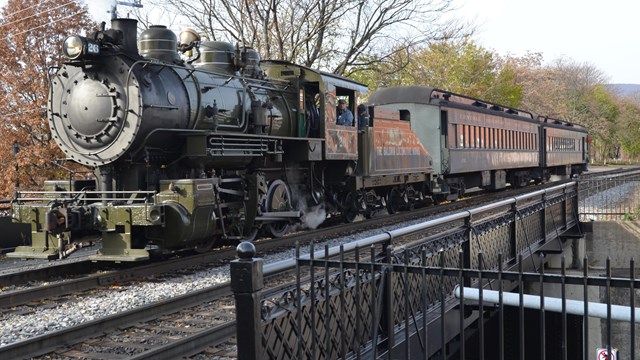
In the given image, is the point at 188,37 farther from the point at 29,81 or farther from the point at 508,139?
the point at 508,139

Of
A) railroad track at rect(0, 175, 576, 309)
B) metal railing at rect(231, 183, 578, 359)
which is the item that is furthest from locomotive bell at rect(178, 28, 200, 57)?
metal railing at rect(231, 183, 578, 359)

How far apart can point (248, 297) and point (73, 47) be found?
7.44 m

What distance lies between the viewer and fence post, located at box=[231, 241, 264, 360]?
11.0ft

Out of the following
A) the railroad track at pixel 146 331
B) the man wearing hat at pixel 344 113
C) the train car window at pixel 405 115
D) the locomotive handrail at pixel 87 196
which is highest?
the train car window at pixel 405 115

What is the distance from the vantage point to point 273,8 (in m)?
24.5

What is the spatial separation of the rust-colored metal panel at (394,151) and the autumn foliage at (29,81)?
35.5ft

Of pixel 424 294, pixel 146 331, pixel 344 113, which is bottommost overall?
pixel 146 331

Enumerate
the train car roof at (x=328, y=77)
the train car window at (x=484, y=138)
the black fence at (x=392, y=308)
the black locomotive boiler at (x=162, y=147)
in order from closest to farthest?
the black fence at (x=392, y=308) → the black locomotive boiler at (x=162, y=147) → the train car roof at (x=328, y=77) → the train car window at (x=484, y=138)

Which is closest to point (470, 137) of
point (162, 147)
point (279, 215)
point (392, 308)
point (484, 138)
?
point (484, 138)

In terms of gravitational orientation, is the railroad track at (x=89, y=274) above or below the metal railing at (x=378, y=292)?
below

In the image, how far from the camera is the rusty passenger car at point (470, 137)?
64.8ft

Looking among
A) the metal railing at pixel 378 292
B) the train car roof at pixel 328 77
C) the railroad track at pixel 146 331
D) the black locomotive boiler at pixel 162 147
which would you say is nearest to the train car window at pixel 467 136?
the train car roof at pixel 328 77

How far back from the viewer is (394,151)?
1644 cm

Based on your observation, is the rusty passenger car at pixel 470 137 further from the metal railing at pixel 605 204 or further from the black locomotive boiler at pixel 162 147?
the black locomotive boiler at pixel 162 147
